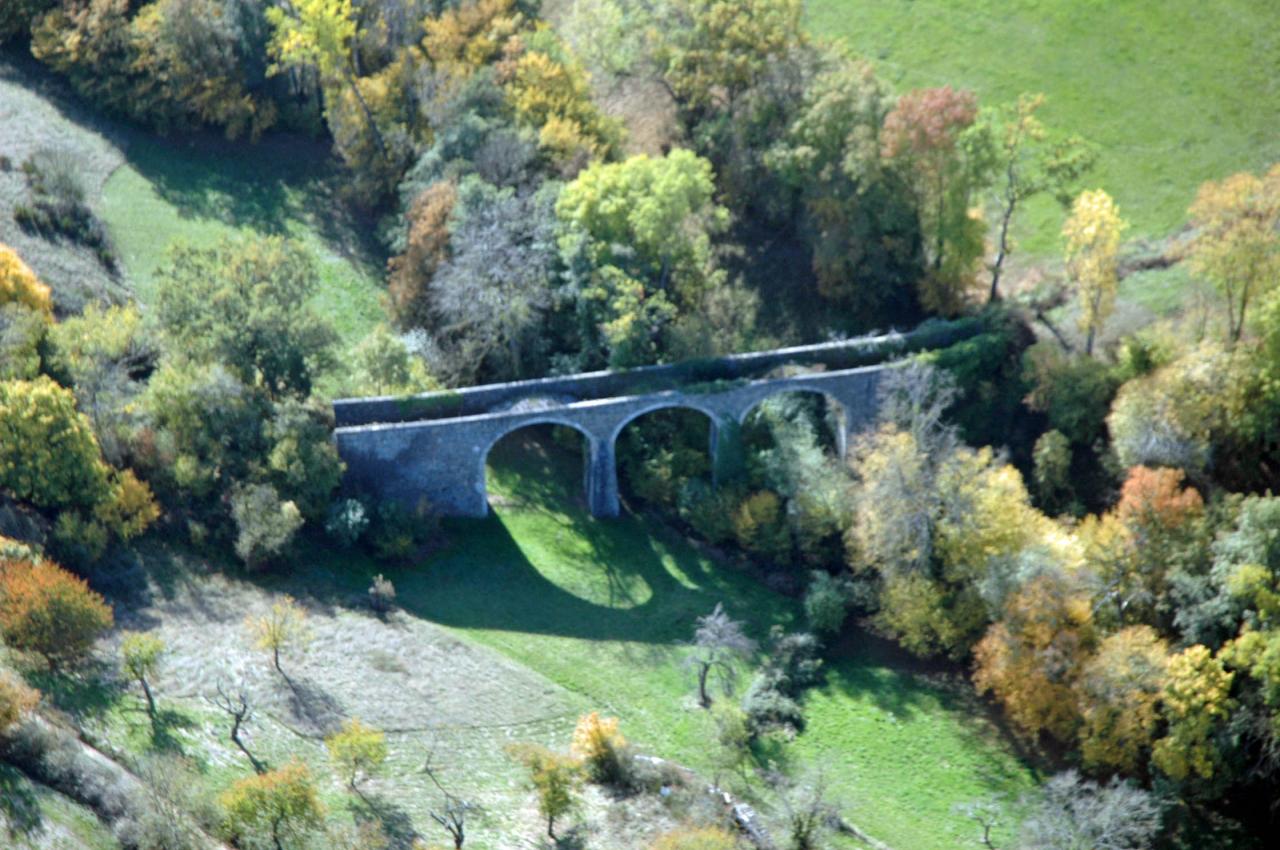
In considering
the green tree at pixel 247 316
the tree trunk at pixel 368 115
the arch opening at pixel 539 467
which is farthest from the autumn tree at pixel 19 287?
the tree trunk at pixel 368 115

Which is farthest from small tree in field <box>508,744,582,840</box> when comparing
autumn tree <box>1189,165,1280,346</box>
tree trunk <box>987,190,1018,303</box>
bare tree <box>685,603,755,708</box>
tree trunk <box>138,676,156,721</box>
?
autumn tree <box>1189,165,1280,346</box>

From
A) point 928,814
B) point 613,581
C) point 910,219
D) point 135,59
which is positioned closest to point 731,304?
point 910,219

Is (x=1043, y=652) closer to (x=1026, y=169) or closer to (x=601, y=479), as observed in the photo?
(x=601, y=479)

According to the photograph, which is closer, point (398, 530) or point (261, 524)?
point (261, 524)

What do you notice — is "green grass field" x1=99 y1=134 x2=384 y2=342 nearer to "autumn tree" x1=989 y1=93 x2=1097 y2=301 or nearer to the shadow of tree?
the shadow of tree

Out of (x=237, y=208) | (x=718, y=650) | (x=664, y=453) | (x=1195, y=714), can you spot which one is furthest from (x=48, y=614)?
(x=1195, y=714)
